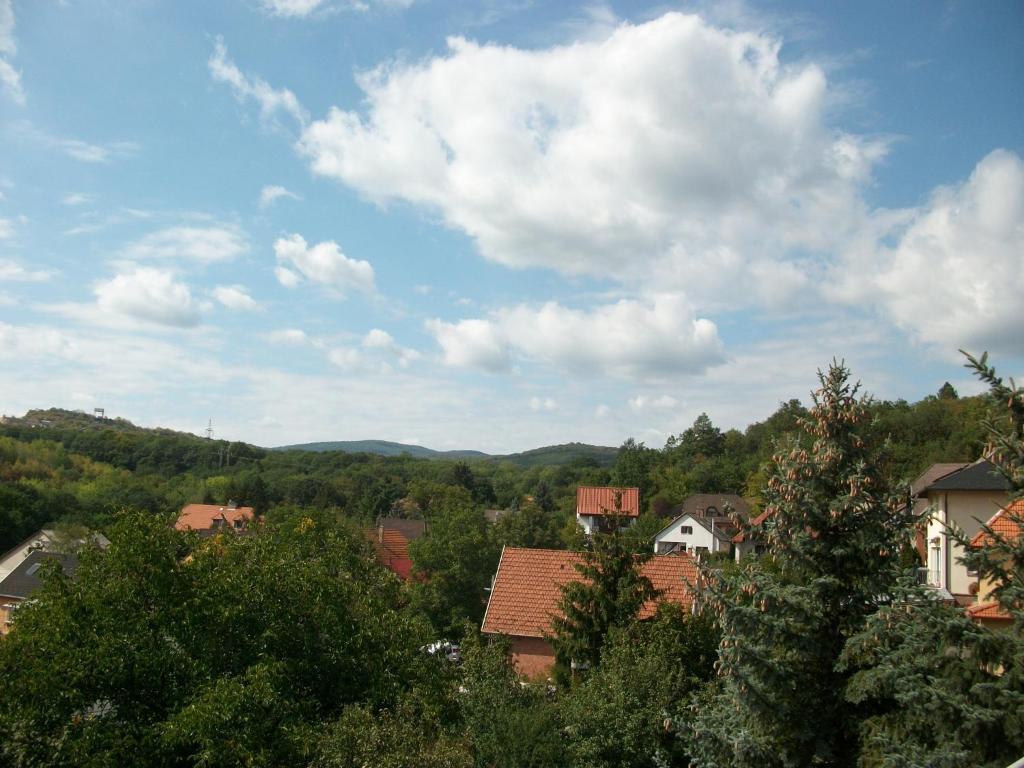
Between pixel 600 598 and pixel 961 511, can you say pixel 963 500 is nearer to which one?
pixel 961 511

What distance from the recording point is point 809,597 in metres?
10.3

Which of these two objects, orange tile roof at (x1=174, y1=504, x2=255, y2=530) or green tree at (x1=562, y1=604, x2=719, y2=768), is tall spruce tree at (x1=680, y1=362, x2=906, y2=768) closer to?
green tree at (x1=562, y1=604, x2=719, y2=768)

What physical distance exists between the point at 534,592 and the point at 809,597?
16.8 metres

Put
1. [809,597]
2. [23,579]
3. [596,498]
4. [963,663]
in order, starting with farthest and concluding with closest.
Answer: [596,498]
[23,579]
[809,597]
[963,663]

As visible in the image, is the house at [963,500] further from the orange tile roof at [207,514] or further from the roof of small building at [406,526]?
the orange tile roof at [207,514]

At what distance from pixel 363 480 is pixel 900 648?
126757 mm

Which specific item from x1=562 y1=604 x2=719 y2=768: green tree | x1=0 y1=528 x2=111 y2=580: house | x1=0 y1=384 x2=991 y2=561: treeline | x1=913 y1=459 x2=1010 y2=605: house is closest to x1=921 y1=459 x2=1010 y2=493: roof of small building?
x1=913 y1=459 x2=1010 y2=605: house

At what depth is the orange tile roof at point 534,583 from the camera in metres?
24.9

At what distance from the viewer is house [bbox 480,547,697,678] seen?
24438 mm

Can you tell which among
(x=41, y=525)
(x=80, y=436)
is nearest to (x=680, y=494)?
(x=41, y=525)

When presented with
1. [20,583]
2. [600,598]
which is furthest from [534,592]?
[20,583]

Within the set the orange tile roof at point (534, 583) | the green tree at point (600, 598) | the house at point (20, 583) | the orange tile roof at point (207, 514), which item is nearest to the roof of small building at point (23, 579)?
the house at point (20, 583)

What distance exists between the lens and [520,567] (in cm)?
2745

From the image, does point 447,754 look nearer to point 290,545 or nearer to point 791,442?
point 791,442
